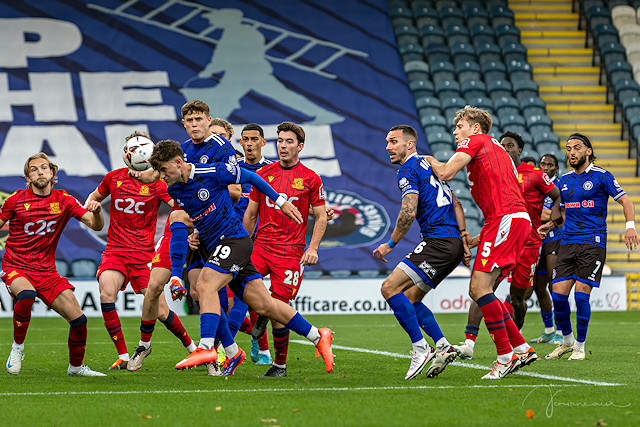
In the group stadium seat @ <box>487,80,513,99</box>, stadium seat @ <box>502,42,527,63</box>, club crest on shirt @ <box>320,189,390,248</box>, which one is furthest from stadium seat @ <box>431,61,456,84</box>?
club crest on shirt @ <box>320,189,390,248</box>

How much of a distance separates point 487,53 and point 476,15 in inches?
63.7

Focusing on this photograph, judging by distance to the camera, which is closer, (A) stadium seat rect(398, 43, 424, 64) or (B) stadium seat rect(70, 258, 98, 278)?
(B) stadium seat rect(70, 258, 98, 278)

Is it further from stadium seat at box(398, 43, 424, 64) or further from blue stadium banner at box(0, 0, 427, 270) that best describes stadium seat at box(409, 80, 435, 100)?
stadium seat at box(398, 43, 424, 64)

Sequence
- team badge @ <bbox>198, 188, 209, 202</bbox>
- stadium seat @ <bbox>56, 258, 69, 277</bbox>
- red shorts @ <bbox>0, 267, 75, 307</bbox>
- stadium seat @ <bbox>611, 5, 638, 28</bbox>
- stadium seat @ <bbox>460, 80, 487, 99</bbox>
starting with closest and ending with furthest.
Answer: team badge @ <bbox>198, 188, 209, 202</bbox> < red shorts @ <bbox>0, 267, 75, 307</bbox> < stadium seat @ <bbox>56, 258, 69, 277</bbox> < stadium seat @ <bbox>460, 80, 487, 99</bbox> < stadium seat @ <bbox>611, 5, 638, 28</bbox>

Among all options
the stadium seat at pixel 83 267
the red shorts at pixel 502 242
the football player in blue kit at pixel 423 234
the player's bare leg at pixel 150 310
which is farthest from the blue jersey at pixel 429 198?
the stadium seat at pixel 83 267

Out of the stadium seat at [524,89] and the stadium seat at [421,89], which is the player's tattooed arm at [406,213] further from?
the stadium seat at [524,89]

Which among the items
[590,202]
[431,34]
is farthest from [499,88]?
[590,202]

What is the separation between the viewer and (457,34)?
2480 centimetres

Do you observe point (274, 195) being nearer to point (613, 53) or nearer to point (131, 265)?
point (131, 265)

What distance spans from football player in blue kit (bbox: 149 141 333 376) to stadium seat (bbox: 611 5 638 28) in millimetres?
21365

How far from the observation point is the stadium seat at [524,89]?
23.7m

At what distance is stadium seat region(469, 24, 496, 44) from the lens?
24795 mm

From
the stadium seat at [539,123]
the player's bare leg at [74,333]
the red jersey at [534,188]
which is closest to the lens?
the player's bare leg at [74,333]

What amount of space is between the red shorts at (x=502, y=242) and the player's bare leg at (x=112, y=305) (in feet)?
11.5
